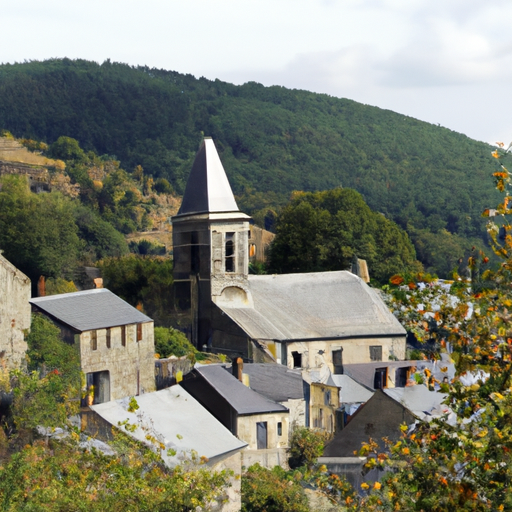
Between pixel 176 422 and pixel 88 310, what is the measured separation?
22.4 feet

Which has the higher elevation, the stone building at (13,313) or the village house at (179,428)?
the stone building at (13,313)

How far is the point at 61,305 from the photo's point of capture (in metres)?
37.0

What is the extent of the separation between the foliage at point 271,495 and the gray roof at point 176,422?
3.65 ft

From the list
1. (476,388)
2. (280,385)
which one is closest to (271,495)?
(280,385)

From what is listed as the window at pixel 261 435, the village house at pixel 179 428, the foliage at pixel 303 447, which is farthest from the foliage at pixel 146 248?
the village house at pixel 179 428

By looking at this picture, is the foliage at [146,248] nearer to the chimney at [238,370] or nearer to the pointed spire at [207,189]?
the pointed spire at [207,189]

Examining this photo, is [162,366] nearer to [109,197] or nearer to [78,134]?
[109,197]

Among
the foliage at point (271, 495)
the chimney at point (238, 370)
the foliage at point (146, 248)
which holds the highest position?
the foliage at point (146, 248)

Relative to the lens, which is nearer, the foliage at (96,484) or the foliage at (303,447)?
the foliage at (96,484)

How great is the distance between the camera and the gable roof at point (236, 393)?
3519 centimetres

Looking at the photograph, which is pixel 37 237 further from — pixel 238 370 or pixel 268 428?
pixel 268 428

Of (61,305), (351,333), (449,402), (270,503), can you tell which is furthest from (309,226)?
(449,402)

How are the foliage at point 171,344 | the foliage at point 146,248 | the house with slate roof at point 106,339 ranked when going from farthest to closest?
the foliage at point 146,248 → the foliage at point 171,344 → the house with slate roof at point 106,339

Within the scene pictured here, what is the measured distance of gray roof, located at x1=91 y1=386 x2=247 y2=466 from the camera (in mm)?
30203
